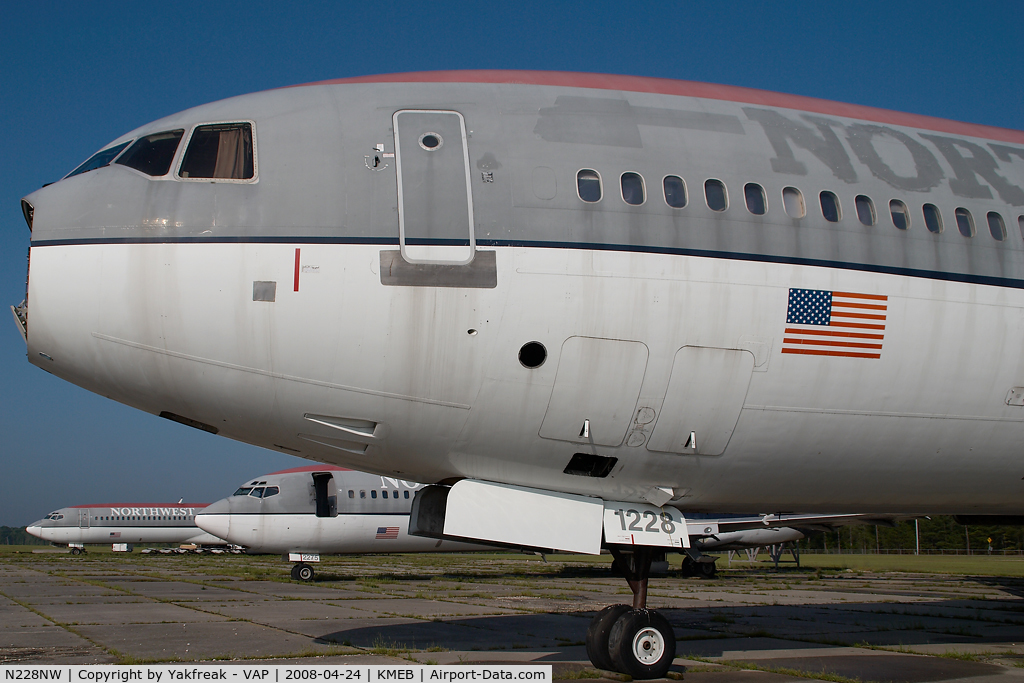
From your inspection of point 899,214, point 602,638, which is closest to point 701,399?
point 602,638

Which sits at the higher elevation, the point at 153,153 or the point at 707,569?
the point at 153,153

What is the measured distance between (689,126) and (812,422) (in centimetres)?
266

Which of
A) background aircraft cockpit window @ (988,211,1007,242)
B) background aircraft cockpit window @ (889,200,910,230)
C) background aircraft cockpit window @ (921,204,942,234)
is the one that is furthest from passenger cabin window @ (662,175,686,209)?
background aircraft cockpit window @ (988,211,1007,242)

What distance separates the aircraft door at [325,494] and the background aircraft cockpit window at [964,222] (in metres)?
20.7

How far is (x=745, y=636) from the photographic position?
37.6ft

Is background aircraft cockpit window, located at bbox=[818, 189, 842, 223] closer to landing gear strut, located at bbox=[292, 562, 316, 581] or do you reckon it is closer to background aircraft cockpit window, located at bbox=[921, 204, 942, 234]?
background aircraft cockpit window, located at bbox=[921, 204, 942, 234]

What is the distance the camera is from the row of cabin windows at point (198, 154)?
6223mm

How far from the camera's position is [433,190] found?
6133 mm

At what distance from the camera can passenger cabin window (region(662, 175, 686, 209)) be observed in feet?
21.2

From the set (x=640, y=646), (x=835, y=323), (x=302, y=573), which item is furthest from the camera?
(x=302, y=573)

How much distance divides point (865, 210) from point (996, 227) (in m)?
1.37

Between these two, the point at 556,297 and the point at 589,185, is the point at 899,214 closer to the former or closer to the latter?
the point at 589,185

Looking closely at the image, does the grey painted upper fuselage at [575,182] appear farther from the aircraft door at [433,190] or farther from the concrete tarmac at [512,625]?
the concrete tarmac at [512,625]

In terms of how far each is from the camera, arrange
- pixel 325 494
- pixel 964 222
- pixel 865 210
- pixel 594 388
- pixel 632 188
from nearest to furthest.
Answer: pixel 594 388, pixel 632 188, pixel 865 210, pixel 964 222, pixel 325 494
